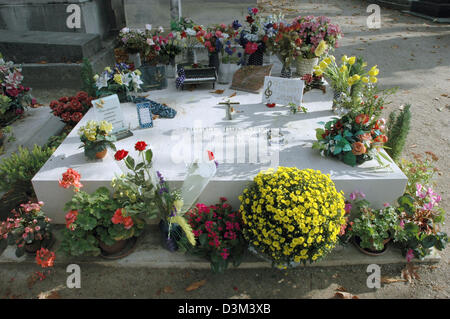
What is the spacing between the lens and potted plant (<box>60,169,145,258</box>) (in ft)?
8.77

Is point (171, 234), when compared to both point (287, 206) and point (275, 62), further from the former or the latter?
point (275, 62)

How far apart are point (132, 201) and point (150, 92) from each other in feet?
8.77

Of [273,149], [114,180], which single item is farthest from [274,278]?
[114,180]

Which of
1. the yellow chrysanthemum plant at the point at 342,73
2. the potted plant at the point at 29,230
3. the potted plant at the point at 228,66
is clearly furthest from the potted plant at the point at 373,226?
the potted plant at the point at 228,66

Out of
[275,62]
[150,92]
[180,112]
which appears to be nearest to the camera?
[180,112]

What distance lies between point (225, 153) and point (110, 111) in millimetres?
1345

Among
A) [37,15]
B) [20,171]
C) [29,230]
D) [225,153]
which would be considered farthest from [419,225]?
[37,15]

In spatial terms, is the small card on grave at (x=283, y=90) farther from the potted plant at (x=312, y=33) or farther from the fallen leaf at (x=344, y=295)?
the fallen leaf at (x=344, y=295)

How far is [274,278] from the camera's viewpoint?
9.12 feet

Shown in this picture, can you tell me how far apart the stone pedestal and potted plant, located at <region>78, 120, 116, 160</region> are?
0.40 ft

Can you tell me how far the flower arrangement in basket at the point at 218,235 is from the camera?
2.71 m

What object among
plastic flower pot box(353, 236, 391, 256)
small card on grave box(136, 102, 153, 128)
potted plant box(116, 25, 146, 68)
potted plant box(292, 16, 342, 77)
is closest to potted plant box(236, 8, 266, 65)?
potted plant box(292, 16, 342, 77)

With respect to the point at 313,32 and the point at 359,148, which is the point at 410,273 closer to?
the point at 359,148

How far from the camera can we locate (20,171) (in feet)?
10.5
